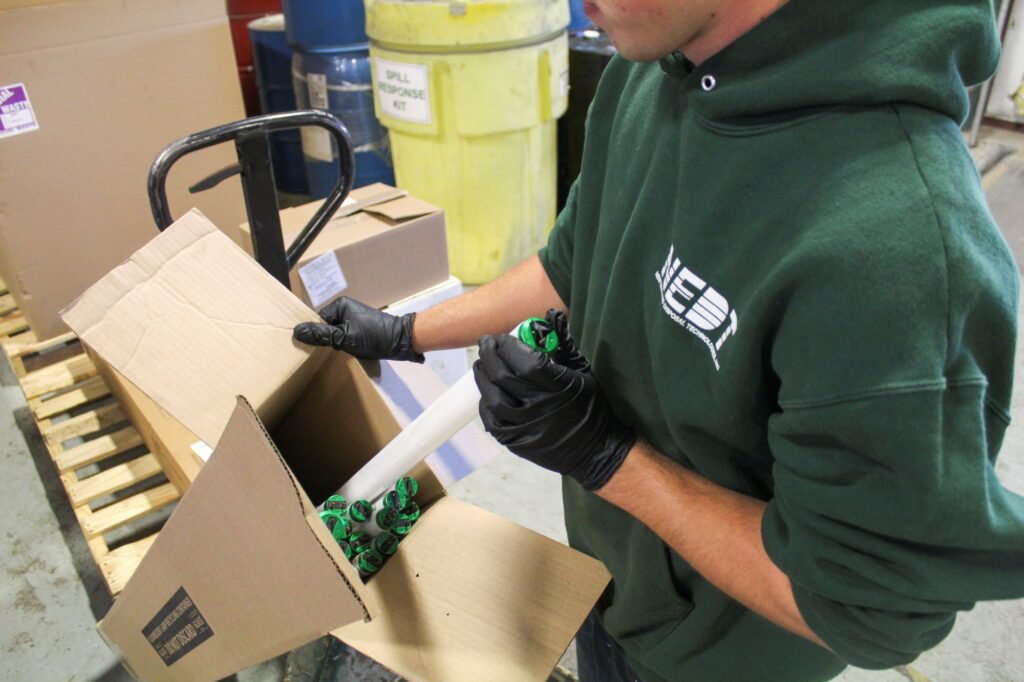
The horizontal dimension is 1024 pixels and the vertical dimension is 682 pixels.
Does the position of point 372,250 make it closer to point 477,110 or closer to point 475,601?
point 477,110

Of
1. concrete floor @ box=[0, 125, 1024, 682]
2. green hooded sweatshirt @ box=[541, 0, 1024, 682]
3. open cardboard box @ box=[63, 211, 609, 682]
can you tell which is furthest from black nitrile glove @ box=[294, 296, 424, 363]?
concrete floor @ box=[0, 125, 1024, 682]

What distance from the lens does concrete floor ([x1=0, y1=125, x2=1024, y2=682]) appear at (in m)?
1.56

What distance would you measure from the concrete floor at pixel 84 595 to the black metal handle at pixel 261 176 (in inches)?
32.7

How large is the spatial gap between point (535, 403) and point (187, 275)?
478 millimetres

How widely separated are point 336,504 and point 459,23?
171 centimetres

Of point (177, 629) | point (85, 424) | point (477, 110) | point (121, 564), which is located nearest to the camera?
point (177, 629)

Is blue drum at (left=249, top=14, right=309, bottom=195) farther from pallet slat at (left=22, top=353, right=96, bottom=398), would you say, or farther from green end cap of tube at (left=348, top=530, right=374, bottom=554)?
green end cap of tube at (left=348, top=530, right=374, bottom=554)

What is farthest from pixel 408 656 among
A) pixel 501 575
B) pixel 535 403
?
pixel 535 403

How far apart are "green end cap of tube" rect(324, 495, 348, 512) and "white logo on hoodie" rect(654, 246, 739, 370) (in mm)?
538

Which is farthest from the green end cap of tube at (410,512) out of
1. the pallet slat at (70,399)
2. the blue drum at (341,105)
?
the blue drum at (341,105)

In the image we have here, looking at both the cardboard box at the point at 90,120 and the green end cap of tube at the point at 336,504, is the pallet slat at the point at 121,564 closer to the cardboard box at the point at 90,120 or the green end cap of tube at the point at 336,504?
the green end cap of tube at the point at 336,504

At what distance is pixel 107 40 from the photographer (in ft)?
6.31

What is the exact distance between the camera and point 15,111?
1.81m

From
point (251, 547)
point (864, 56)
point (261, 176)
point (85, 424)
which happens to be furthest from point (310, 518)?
point (85, 424)
